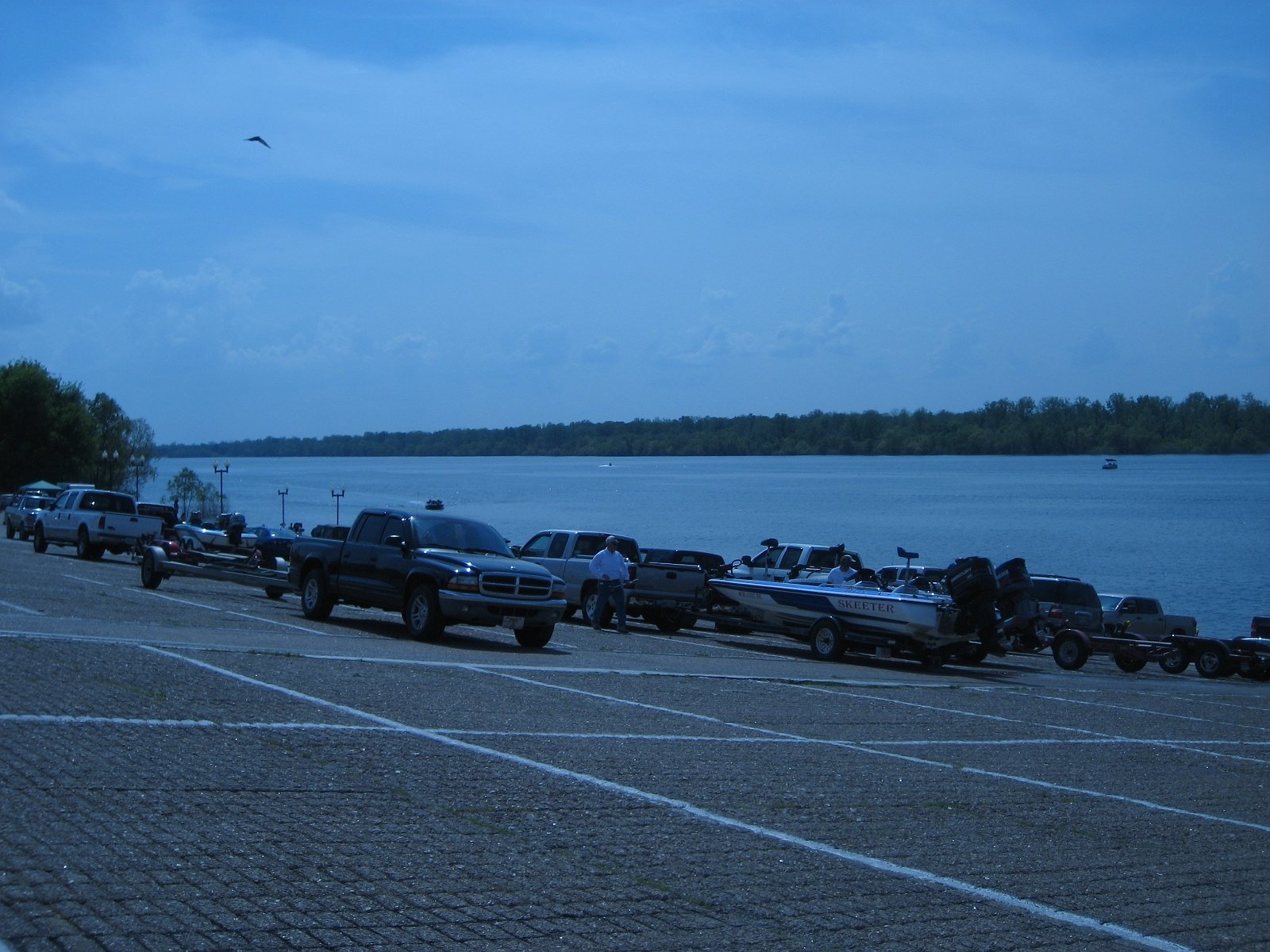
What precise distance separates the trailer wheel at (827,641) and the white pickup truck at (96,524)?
19.9 m


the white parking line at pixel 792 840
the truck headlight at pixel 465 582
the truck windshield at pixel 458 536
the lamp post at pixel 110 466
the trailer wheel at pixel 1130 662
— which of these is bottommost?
the trailer wheel at pixel 1130 662

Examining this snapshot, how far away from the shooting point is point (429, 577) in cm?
1934

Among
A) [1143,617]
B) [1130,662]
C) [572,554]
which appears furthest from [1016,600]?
[1143,617]

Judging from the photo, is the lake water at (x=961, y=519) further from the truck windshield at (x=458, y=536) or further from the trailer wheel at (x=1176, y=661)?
the truck windshield at (x=458, y=536)

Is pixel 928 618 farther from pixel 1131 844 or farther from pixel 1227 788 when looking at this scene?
pixel 1131 844

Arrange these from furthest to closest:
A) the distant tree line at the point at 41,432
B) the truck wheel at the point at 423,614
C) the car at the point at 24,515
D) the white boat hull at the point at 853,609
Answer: the distant tree line at the point at 41,432 < the car at the point at 24,515 < the white boat hull at the point at 853,609 < the truck wheel at the point at 423,614

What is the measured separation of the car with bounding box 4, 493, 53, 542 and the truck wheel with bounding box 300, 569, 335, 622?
2924cm

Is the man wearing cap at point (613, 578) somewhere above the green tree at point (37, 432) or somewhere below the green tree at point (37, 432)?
below

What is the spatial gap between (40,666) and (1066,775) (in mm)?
9313

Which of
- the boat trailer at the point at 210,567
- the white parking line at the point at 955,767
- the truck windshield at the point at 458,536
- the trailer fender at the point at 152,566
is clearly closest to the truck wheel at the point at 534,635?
the truck windshield at the point at 458,536

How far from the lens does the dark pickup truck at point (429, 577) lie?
62.4ft

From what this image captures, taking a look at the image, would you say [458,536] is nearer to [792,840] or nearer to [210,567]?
[210,567]

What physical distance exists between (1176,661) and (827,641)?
7.33 m

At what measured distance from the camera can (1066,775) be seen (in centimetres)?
1124
